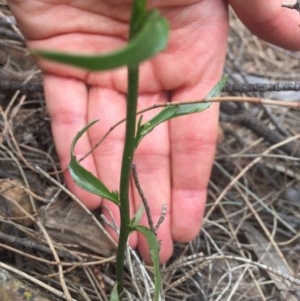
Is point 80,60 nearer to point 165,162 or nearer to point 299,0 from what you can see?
point 299,0

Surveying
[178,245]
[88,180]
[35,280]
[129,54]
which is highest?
[129,54]

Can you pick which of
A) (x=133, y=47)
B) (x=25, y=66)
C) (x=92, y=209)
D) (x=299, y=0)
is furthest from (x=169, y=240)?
(x=133, y=47)

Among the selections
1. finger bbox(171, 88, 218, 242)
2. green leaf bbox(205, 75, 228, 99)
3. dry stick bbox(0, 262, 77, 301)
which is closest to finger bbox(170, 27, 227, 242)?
finger bbox(171, 88, 218, 242)

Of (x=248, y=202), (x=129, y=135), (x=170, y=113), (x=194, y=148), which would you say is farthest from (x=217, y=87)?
(x=248, y=202)

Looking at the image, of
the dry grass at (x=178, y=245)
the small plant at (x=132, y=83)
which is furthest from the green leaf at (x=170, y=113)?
the dry grass at (x=178, y=245)

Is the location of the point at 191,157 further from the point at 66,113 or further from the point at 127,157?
the point at 127,157

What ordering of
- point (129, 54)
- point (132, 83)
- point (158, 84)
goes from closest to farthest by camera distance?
point (129, 54) → point (132, 83) → point (158, 84)

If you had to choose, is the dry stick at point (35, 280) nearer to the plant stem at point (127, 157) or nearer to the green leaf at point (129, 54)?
the plant stem at point (127, 157)
